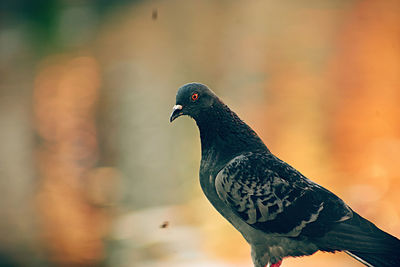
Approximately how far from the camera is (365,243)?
8.22 feet

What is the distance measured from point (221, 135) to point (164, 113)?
393cm

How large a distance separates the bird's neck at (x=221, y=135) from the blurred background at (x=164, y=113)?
2571 millimetres

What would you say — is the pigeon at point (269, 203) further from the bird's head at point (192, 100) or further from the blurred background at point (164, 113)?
the blurred background at point (164, 113)

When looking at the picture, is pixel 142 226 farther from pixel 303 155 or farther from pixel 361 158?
pixel 361 158

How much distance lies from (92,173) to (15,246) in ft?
5.04

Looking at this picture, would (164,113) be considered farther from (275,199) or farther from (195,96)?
(275,199)

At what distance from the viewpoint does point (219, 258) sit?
17.1 ft

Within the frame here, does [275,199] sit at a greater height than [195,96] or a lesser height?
Result: lesser

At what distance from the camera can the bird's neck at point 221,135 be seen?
2.80m

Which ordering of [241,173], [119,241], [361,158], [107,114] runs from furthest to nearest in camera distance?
1. [107,114]
2. [119,241]
3. [361,158]
4. [241,173]

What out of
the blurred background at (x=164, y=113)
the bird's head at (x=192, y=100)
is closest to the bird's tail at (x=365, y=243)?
the bird's head at (x=192, y=100)

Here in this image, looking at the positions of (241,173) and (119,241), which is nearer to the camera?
(241,173)

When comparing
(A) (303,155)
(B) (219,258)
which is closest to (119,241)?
(B) (219,258)

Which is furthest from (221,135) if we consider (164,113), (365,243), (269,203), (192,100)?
(164,113)
